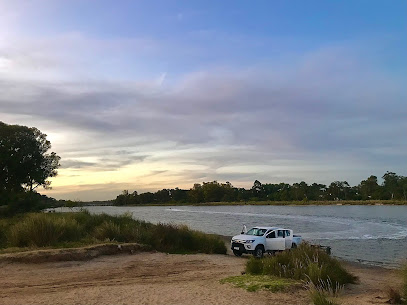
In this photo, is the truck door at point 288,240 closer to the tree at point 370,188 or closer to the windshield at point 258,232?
the windshield at point 258,232

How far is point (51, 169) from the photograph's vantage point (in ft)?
190

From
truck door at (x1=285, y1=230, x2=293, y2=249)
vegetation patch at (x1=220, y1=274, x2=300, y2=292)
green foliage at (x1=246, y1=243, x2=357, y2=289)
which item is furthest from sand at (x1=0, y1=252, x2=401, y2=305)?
truck door at (x1=285, y1=230, x2=293, y2=249)

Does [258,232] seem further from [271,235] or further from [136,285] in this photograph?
[136,285]

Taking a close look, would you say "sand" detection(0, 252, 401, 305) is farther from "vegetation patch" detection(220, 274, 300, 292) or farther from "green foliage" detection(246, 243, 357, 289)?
"green foliage" detection(246, 243, 357, 289)

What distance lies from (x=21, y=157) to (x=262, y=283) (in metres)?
45.4

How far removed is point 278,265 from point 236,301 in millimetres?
3783

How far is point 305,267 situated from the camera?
13.9 metres

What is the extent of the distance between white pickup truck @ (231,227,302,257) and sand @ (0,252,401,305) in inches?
169

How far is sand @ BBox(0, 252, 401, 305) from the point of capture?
11.4 m

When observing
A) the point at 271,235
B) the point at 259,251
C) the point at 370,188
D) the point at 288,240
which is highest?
the point at 370,188

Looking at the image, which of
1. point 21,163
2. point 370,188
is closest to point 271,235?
point 21,163

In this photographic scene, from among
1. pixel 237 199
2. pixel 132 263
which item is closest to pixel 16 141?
pixel 132 263

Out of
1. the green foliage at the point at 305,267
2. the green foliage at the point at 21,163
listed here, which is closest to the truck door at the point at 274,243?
the green foliage at the point at 305,267

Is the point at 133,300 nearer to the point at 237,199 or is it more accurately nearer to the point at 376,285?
the point at 376,285
